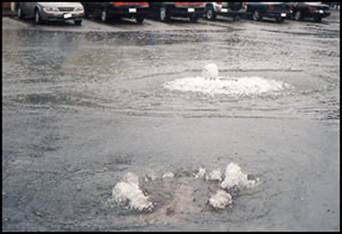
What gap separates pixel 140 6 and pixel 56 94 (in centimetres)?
1635

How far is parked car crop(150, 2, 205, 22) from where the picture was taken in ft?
91.6

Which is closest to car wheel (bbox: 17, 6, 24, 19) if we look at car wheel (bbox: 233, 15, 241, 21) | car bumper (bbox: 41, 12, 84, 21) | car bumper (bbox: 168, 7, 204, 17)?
car bumper (bbox: 41, 12, 84, 21)

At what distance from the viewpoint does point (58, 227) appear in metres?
4.97

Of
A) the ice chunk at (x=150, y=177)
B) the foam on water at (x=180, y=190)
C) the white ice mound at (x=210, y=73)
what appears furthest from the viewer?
the white ice mound at (x=210, y=73)

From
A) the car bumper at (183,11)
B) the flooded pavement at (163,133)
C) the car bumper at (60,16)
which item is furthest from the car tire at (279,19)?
the flooded pavement at (163,133)

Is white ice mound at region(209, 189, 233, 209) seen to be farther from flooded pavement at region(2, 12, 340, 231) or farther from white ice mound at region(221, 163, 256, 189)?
white ice mound at region(221, 163, 256, 189)

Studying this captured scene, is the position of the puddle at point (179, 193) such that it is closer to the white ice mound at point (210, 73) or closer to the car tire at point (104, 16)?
the white ice mound at point (210, 73)

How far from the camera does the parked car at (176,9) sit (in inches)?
1099

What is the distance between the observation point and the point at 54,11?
2306 cm

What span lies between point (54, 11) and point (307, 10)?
1694 centimetres

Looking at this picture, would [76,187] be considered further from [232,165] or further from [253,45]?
[253,45]

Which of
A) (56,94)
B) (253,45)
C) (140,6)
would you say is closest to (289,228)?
(56,94)

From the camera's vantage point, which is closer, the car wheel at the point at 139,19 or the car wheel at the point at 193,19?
the car wheel at the point at 139,19

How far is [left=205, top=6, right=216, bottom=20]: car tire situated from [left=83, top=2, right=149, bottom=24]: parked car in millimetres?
5256
